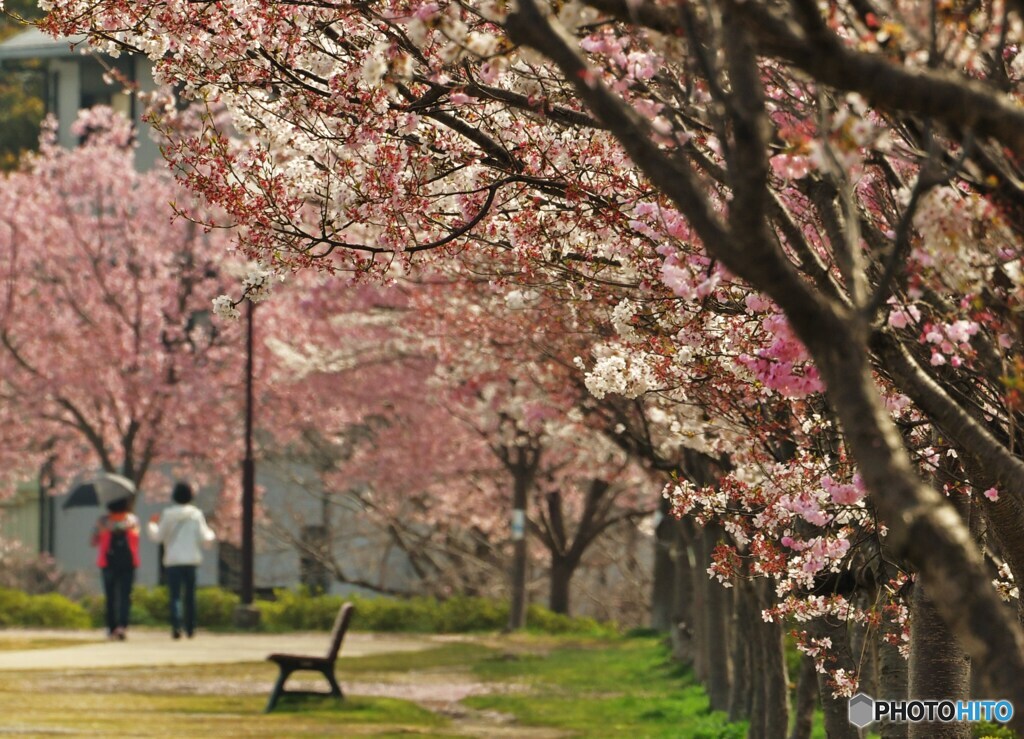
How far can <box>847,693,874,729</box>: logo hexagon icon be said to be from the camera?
8172 mm

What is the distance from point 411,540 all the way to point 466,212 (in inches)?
1151

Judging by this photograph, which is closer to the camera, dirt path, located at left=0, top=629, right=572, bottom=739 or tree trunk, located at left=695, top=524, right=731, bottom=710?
tree trunk, located at left=695, top=524, right=731, bottom=710

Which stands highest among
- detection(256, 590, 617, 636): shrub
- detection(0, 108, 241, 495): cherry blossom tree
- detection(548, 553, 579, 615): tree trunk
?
detection(0, 108, 241, 495): cherry blossom tree

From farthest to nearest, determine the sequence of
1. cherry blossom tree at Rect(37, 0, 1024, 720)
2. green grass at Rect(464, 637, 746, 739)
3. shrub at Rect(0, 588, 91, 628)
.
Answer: shrub at Rect(0, 588, 91, 628) < green grass at Rect(464, 637, 746, 739) < cherry blossom tree at Rect(37, 0, 1024, 720)

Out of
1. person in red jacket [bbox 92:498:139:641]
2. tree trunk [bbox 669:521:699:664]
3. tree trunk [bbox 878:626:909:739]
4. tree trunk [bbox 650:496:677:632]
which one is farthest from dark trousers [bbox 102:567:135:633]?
tree trunk [bbox 878:626:909:739]

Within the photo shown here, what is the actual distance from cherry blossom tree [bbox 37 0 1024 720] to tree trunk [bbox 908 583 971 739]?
288 mm

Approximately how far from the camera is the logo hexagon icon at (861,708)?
817 cm

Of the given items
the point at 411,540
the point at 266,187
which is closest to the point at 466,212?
the point at 266,187

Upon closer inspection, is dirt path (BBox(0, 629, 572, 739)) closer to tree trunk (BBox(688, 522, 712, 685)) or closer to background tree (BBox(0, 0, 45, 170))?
tree trunk (BBox(688, 522, 712, 685))

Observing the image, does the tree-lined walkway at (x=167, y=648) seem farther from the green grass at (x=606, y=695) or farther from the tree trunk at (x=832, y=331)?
the tree trunk at (x=832, y=331)

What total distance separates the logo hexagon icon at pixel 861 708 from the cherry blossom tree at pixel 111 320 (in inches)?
1049

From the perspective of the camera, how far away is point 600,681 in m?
22.0

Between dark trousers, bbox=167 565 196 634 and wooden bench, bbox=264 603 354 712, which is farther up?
dark trousers, bbox=167 565 196 634

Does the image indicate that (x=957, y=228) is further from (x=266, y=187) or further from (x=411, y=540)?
(x=411, y=540)
